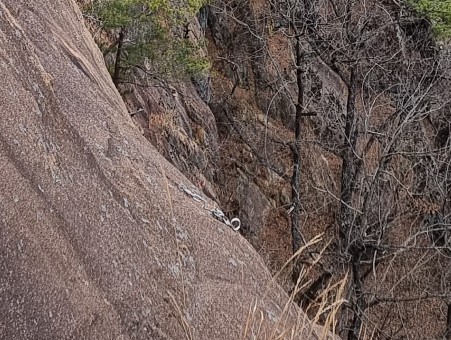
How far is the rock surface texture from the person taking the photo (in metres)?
2.57

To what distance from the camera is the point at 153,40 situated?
912cm

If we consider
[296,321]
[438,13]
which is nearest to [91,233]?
[296,321]

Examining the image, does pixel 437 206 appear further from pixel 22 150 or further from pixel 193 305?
pixel 22 150

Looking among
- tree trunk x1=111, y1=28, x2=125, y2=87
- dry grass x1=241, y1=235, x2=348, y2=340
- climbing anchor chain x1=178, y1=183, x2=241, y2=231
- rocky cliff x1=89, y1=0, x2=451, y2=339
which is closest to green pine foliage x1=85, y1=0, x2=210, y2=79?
tree trunk x1=111, y1=28, x2=125, y2=87

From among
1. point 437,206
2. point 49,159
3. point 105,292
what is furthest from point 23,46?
point 437,206

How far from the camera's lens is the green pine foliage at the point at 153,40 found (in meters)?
8.52

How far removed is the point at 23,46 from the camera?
128 inches

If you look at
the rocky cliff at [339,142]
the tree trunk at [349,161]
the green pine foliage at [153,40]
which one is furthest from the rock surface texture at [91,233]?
the tree trunk at [349,161]

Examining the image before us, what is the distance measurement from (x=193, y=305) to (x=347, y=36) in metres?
7.71

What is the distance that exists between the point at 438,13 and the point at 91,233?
8.29 m

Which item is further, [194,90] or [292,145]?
[194,90]

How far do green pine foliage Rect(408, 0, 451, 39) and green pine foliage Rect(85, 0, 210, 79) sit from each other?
11.3 ft

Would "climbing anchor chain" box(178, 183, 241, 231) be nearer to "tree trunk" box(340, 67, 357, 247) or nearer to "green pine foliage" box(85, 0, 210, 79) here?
"green pine foliage" box(85, 0, 210, 79)

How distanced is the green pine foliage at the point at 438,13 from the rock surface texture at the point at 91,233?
6978 mm
